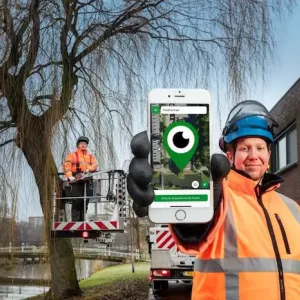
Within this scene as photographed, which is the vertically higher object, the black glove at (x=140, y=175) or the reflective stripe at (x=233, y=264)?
the black glove at (x=140, y=175)

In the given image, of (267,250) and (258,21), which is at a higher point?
(258,21)

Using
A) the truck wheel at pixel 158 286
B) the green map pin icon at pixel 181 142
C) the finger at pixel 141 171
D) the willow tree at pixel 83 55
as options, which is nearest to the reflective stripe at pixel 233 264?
the green map pin icon at pixel 181 142

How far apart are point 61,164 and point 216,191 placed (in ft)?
18.9

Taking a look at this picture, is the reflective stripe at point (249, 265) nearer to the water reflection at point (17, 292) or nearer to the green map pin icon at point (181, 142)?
the green map pin icon at point (181, 142)

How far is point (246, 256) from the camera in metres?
1.91

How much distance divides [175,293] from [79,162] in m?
5.52

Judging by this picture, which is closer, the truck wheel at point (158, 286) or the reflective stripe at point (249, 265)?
the reflective stripe at point (249, 265)

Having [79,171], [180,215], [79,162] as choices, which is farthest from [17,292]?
[180,215]

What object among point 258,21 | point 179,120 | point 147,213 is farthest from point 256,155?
point 258,21

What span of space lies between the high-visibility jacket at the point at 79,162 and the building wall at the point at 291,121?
8.84 metres

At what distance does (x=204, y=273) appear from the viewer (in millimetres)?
1979

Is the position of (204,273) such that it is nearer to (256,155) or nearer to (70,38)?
(256,155)

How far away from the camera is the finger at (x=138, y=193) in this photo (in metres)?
1.67

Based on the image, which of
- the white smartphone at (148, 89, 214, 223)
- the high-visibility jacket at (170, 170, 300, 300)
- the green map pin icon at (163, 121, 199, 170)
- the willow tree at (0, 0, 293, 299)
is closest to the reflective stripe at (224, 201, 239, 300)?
the high-visibility jacket at (170, 170, 300, 300)
